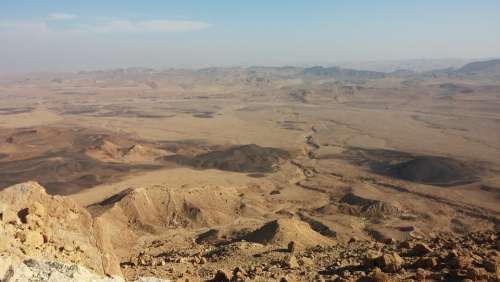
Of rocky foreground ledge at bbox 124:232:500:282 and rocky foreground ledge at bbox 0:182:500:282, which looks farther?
rocky foreground ledge at bbox 124:232:500:282

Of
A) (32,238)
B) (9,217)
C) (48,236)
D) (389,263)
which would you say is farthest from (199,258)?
(32,238)

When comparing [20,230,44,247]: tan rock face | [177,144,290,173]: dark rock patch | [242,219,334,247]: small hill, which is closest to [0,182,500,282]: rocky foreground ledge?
[20,230,44,247]: tan rock face

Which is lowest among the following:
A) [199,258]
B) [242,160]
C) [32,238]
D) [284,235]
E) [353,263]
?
[242,160]

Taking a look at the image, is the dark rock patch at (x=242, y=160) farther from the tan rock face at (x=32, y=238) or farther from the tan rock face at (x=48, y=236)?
the tan rock face at (x=32, y=238)

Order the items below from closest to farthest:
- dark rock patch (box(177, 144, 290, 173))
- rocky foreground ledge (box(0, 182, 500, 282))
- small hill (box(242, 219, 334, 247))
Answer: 1. rocky foreground ledge (box(0, 182, 500, 282))
2. small hill (box(242, 219, 334, 247))
3. dark rock patch (box(177, 144, 290, 173))

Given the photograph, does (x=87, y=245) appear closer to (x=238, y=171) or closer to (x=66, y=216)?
(x=66, y=216)

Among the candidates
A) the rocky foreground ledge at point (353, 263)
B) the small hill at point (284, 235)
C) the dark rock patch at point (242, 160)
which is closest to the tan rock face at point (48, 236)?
Answer: the rocky foreground ledge at point (353, 263)

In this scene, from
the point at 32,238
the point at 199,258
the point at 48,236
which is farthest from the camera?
the point at 199,258

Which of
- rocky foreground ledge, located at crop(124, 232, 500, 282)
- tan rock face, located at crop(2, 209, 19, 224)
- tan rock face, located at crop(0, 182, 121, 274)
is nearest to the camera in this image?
tan rock face, located at crop(0, 182, 121, 274)

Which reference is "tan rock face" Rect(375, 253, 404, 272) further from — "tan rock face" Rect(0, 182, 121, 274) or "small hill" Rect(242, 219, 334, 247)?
"small hill" Rect(242, 219, 334, 247)

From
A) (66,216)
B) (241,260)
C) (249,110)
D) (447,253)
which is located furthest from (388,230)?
(249,110)

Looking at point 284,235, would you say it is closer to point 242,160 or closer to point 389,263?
point 389,263
